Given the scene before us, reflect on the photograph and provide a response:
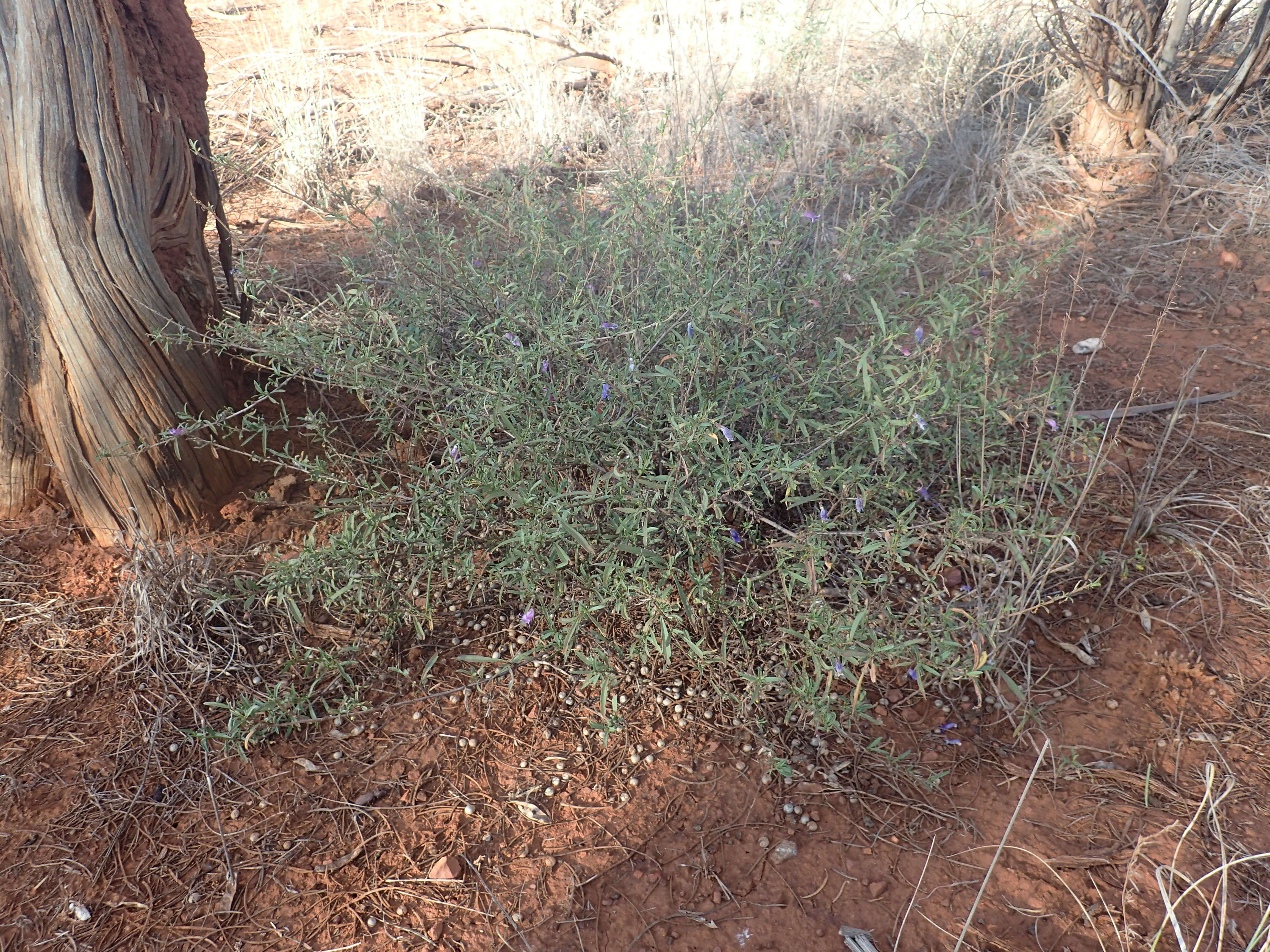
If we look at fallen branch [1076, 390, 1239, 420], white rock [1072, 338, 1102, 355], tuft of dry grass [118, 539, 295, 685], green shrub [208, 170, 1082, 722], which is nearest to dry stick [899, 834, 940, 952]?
green shrub [208, 170, 1082, 722]

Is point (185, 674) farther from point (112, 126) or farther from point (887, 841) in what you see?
point (887, 841)

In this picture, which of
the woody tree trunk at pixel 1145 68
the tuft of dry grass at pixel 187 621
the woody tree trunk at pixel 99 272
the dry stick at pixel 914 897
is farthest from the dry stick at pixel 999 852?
the woody tree trunk at pixel 1145 68

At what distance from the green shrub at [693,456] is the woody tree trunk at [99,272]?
280 millimetres

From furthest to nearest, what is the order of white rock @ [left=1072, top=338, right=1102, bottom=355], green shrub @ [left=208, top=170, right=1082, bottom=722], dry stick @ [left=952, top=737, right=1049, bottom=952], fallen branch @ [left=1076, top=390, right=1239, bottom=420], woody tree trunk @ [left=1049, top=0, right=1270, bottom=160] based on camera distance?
woody tree trunk @ [left=1049, top=0, right=1270, bottom=160] < white rock @ [left=1072, top=338, right=1102, bottom=355] < fallen branch @ [left=1076, top=390, right=1239, bottom=420] < green shrub @ [left=208, top=170, right=1082, bottom=722] < dry stick @ [left=952, top=737, right=1049, bottom=952]

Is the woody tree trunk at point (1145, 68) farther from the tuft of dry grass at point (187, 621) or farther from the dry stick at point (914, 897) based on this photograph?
the tuft of dry grass at point (187, 621)

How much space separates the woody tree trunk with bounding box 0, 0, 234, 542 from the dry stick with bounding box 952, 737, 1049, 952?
2126 millimetres

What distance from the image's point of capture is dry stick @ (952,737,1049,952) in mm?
1352

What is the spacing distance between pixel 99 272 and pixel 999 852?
2591 millimetres

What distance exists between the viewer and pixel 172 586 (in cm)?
227

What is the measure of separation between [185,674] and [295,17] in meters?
5.42

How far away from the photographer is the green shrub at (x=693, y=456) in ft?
6.35

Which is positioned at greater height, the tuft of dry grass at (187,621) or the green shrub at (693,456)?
the green shrub at (693,456)

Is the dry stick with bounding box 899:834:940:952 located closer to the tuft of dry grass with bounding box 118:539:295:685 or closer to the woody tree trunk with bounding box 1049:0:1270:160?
the tuft of dry grass with bounding box 118:539:295:685

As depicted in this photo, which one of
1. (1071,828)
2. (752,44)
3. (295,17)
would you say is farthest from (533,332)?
(295,17)
